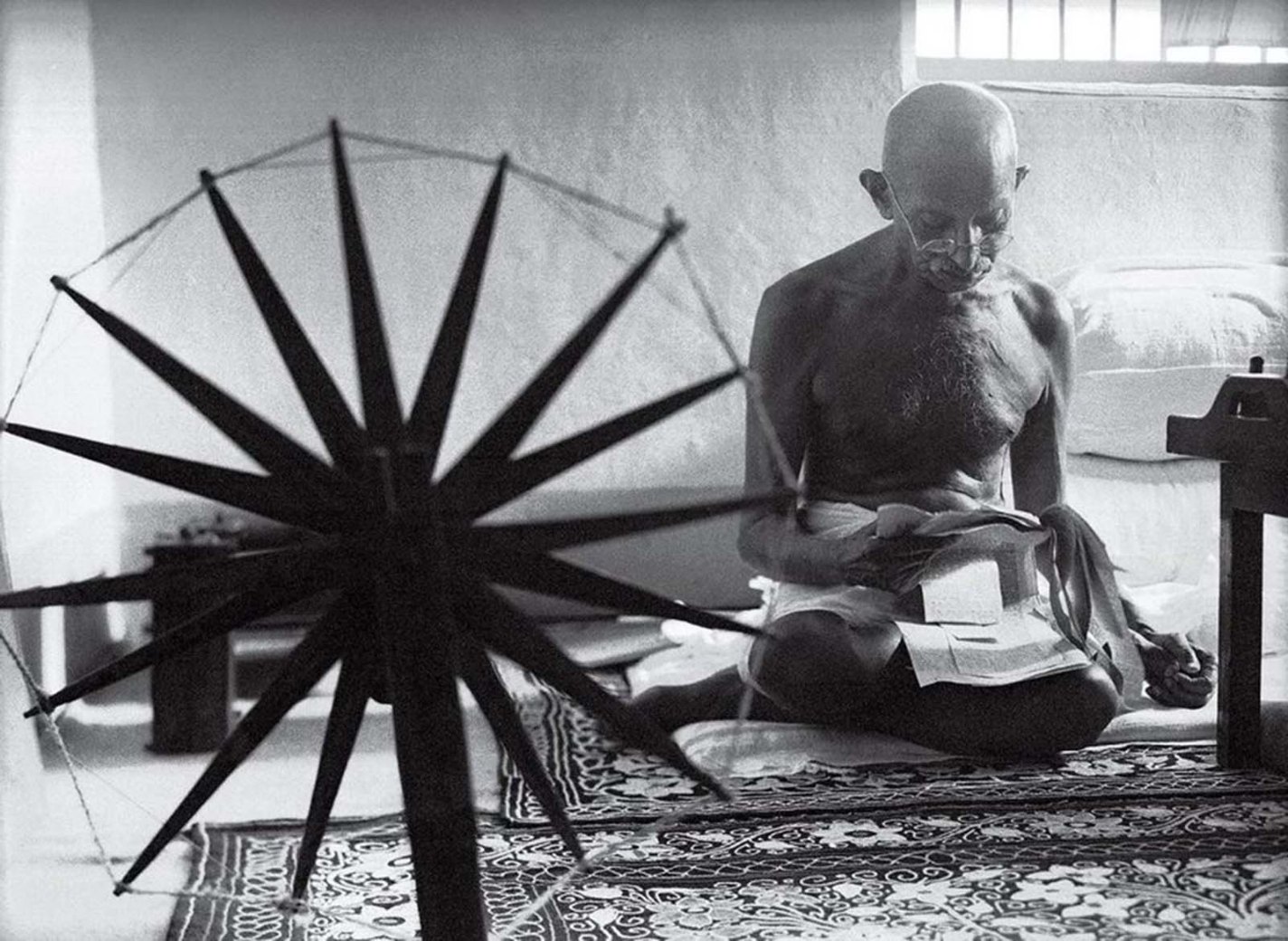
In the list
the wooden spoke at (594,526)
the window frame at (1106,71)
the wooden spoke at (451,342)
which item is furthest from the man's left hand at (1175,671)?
the wooden spoke at (451,342)

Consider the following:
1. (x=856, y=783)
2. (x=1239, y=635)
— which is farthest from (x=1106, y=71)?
(x=856, y=783)

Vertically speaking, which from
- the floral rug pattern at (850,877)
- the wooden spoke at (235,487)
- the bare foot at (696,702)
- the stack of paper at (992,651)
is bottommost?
the floral rug pattern at (850,877)

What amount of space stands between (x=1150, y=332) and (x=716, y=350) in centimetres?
79

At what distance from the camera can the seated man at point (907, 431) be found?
2588 mm

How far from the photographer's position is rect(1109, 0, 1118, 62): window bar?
240 centimetres

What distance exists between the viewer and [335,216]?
239 centimetres

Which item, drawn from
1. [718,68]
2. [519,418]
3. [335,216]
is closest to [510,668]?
[335,216]

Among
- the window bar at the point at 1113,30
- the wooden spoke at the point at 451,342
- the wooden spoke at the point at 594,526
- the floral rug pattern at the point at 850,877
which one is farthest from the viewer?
the window bar at the point at 1113,30

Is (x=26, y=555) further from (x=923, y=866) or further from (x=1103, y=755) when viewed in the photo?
(x=1103, y=755)

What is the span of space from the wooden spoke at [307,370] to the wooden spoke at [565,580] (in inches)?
6.6

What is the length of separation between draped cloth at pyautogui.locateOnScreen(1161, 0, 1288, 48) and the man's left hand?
1028mm

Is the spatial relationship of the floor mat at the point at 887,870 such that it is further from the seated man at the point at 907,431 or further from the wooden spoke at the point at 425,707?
the wooden spoke at the point at 425,707

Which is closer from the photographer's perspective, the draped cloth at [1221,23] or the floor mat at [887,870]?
the floor mat at [887,870]

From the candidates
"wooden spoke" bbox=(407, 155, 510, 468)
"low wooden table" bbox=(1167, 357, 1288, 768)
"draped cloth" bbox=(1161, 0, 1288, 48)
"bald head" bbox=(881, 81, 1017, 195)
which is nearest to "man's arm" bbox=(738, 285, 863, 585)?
"bald head" bbox=(881, 81, 1017, 195)
